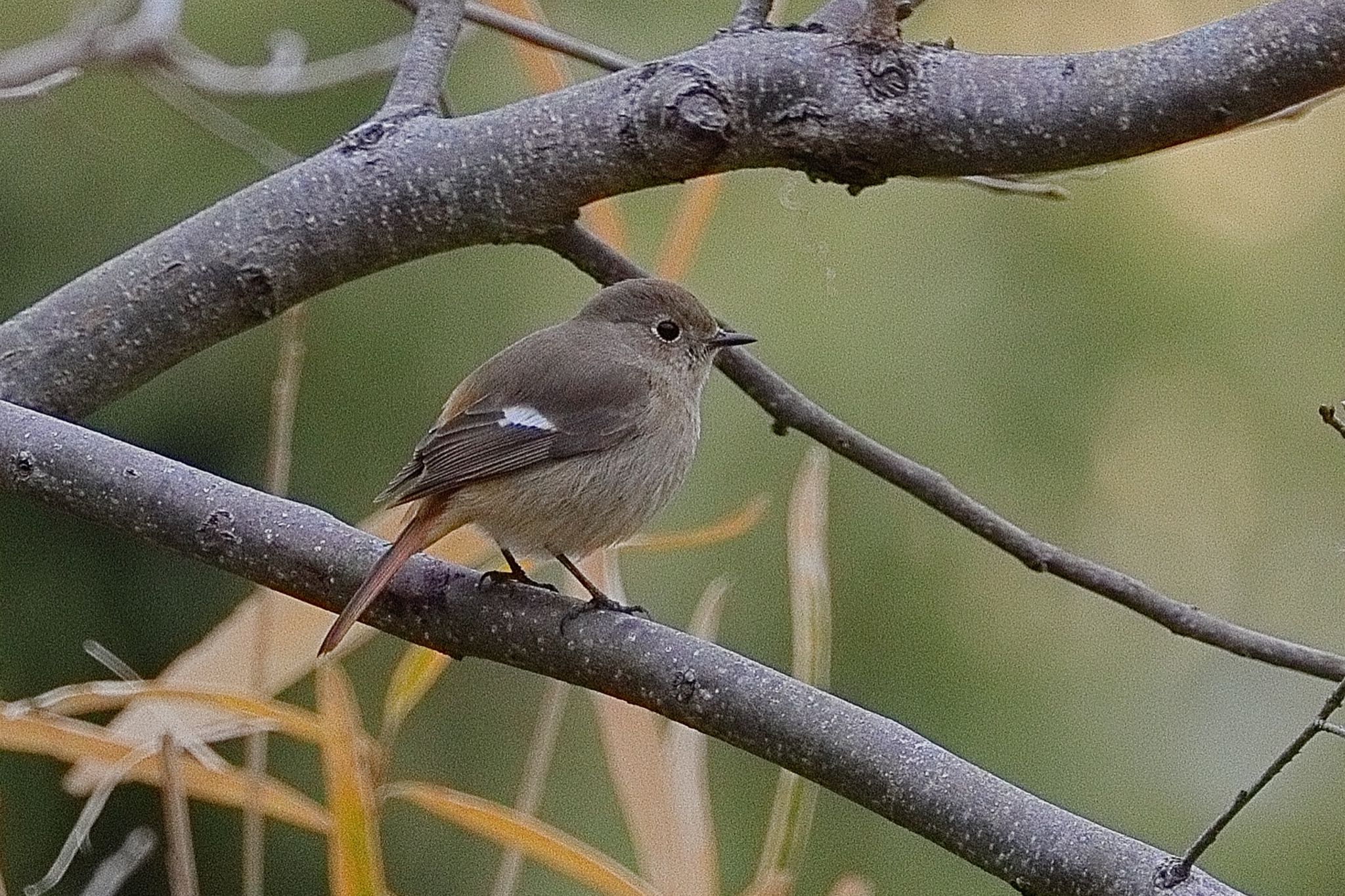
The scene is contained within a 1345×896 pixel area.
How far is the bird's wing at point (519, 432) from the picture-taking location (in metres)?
1.50

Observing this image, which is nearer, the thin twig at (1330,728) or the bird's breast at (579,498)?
the thin twig at (1330,728)

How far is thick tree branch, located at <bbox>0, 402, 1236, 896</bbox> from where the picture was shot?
0.85 metres

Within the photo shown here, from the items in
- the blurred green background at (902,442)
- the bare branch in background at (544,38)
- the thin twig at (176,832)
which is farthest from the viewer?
the blurred green background at (902,442)

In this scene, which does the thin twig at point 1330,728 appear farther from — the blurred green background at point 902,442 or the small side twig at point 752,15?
the blurred green background at point 902,442

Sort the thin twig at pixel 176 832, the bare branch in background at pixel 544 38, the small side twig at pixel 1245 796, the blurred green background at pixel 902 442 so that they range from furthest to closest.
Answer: the blurred green background at pixel 902 442
the bare branch in background at pixel 544 38
the thin twig at pixel 176 832
the small side twig at pixel 1245 796

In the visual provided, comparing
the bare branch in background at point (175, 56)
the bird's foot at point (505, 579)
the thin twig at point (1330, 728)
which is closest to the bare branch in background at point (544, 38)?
the bare branch in background at point (175, 56)

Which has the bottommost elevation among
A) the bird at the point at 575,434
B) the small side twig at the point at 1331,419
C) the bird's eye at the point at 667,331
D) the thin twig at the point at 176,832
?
the thin twig at the point at 176,832

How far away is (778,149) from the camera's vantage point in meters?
1.10

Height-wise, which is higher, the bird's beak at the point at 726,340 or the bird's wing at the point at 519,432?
the bird's beak at the point at 726,340

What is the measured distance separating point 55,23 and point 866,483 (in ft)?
5.64

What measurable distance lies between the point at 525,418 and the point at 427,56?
412mm

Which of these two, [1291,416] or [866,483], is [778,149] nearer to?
[866,483]

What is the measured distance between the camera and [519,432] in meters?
→ 1.60

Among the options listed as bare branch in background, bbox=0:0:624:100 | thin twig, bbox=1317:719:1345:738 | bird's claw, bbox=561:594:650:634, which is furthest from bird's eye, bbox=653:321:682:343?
thin twig, bbox=1317:719:1345:738
